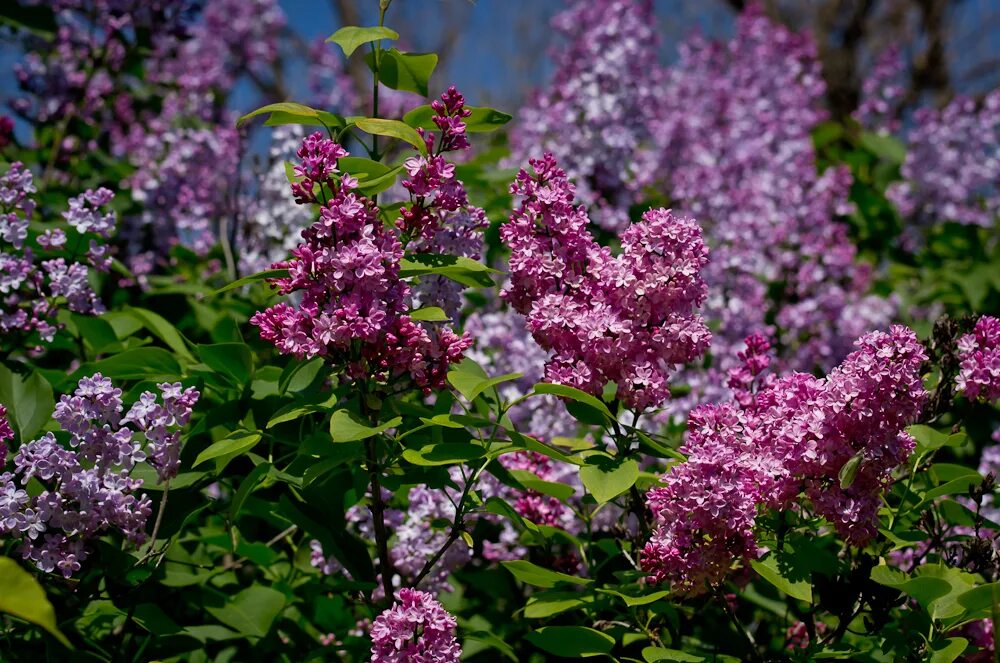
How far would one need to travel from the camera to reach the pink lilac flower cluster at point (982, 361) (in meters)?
1.69

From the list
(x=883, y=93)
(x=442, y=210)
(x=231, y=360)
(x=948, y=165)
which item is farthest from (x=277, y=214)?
(x=883, y=93)

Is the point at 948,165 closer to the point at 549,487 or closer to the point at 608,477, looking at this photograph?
the point at 549,487

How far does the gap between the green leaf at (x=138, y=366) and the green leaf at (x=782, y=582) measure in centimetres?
110

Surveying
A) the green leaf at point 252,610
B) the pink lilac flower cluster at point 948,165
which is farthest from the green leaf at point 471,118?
the pink lilac flower cluster at point 948,165

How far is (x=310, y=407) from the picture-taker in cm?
156

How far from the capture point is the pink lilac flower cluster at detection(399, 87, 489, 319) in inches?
63.5

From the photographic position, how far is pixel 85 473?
1.57 meters

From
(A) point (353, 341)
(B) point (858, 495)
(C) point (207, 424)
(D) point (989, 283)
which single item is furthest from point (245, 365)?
(D) point (989, 283)

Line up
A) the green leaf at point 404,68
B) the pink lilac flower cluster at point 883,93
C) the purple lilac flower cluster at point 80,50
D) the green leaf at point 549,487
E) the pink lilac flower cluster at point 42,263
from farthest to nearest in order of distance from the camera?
the pink lilac flower cluster at point 883,93
the purple lilac flower cluster at point 80,50
the pink lilac flower cluster at point 42,263
the green leaf at point 549,487
the green leaf at point 404,68

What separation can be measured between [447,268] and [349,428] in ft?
1.04

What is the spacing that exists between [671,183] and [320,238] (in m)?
Result: 3.24

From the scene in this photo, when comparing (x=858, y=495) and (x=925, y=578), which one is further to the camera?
(x=858, y=495)

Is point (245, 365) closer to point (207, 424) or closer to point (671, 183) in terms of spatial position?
point (207, 424)

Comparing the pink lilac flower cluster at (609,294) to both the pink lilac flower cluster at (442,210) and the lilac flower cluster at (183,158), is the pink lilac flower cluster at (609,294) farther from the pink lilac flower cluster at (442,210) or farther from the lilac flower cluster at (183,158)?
the lilac flower cluster at (183,158)
